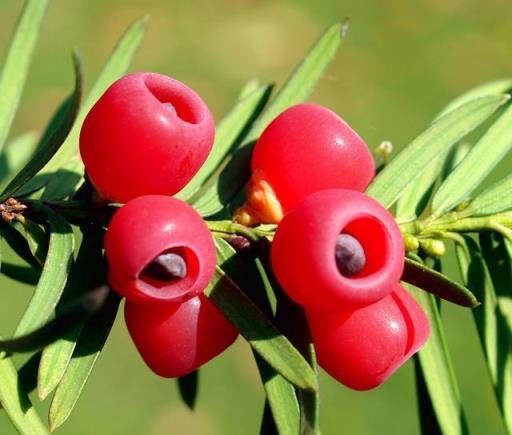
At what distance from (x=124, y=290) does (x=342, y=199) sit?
19 centimetres

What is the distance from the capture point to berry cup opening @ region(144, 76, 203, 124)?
75 centimetres

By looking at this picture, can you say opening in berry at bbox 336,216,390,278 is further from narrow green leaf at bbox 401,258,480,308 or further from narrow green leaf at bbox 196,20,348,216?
narrow green leaf at bbox 196,20,348,216

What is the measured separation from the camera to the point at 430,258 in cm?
95

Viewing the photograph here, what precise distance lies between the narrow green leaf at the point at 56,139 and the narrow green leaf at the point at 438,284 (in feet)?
1.09

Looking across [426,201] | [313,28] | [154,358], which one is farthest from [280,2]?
[154,358]

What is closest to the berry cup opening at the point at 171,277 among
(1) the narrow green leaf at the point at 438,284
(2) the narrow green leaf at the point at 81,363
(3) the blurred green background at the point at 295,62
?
(2) the narrow green leaf at the point at 81,363

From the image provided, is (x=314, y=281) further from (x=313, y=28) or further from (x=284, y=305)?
(x=313, y=28)

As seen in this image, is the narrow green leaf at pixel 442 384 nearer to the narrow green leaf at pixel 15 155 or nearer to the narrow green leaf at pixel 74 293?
the narrow green leaf at pixel 74 293

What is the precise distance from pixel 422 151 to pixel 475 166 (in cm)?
12

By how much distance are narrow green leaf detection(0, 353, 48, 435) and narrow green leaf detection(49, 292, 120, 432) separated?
0.02 metres

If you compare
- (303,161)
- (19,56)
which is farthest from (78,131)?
(303,161)

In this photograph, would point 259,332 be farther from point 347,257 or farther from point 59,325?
point 59,325

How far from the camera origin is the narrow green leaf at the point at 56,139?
61cm

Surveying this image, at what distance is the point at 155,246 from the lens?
25.7 inches
